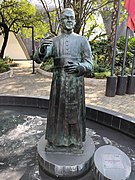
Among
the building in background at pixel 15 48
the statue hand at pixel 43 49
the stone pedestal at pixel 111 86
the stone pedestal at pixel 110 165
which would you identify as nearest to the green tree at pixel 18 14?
the building in background at pixel 15 48

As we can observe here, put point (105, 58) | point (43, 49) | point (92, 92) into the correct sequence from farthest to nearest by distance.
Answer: point (105, 58)
point (92, 92)
point (43, 49)

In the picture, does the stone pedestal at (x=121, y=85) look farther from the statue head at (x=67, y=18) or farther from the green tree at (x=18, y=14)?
the green tree at (x=18, y=14)

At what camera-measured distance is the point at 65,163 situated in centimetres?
229

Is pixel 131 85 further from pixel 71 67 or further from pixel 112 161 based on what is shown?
pixel 71 67

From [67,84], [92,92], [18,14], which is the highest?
[18,14]

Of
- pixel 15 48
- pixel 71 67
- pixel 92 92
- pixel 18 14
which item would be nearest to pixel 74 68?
pixel 71 67

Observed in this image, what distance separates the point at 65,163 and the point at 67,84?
0.96 metres

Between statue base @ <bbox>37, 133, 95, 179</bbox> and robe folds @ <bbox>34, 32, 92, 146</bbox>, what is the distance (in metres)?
A: 0.16

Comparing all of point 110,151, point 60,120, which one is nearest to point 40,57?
point 60,120

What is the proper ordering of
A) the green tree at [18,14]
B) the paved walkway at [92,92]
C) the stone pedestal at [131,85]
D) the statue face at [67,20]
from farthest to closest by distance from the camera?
the green tree at [18,14]
the stone pedestal at [131,85]
the paved walkway at [92,92]
the statue face at [67,20]

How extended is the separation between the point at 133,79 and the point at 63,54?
475 centimetres

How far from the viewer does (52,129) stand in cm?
239

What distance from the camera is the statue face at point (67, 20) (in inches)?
78.6

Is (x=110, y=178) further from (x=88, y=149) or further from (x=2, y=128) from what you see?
(x=2, y=128)
